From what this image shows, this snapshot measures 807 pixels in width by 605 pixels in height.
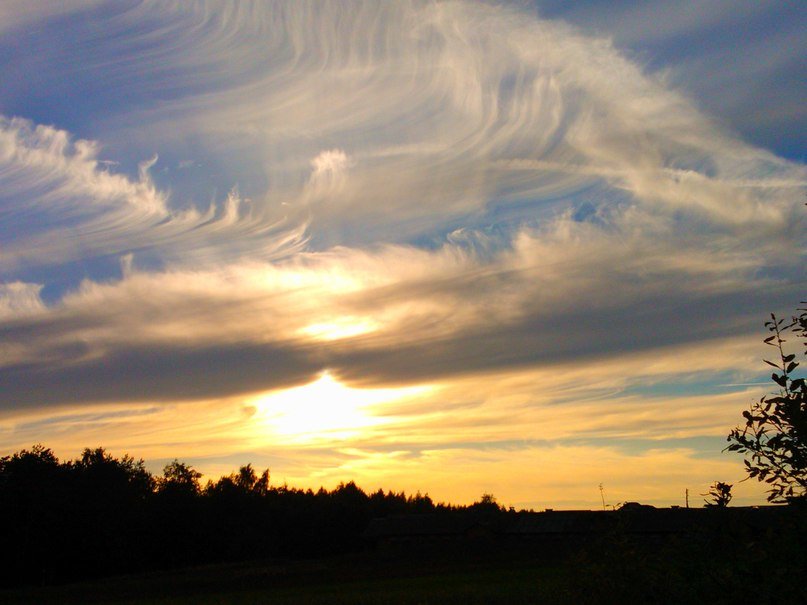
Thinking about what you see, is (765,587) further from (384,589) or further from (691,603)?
(384,589)

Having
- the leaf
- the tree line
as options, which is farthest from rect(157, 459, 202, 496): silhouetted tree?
the leaf

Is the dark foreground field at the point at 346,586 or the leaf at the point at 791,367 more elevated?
the leaf at the point at 791,367

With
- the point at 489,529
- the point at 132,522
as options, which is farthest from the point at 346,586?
the point at 132,522

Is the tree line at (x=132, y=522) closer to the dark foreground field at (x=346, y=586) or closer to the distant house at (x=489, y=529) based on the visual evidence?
the distant house at (x=489, y=529)

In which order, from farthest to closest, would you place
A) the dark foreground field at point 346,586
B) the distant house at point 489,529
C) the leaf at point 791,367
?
the distant house at point 489,529
the dark foreground field at point 346,586
the leaf at point 791,367

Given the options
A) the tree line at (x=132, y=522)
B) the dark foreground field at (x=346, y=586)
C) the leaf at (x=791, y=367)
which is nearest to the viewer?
the leaf at (x=791, y=367)

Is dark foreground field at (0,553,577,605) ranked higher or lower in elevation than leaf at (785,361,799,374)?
lower

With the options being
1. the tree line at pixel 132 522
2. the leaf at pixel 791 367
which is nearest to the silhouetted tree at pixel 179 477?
the tree line at pixel 132 522

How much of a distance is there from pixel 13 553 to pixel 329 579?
169ft

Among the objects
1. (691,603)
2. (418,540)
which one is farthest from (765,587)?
(418,540)

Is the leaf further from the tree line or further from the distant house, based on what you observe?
the tree line

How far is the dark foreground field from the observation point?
45.5m

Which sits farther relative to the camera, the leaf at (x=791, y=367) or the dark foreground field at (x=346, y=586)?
the dark foreground field at (x=346, y=586)

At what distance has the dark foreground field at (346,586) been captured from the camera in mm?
45469
